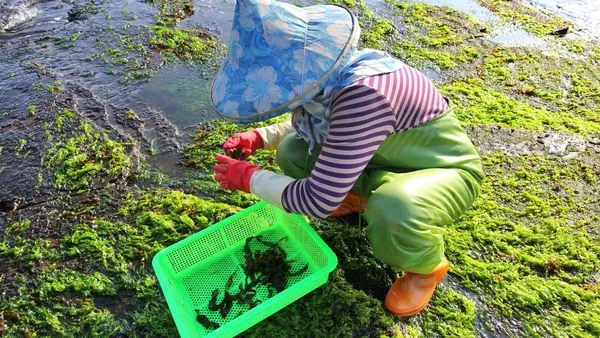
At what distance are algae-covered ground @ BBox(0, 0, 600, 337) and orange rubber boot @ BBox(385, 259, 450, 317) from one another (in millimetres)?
74

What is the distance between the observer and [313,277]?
243cm

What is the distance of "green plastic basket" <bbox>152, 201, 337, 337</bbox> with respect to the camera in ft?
7.69

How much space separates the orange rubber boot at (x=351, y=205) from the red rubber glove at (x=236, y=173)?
1.87 feet

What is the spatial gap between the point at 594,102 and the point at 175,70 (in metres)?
3.66

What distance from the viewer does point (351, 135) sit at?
2090mm

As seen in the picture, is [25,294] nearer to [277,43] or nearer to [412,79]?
[277,43]

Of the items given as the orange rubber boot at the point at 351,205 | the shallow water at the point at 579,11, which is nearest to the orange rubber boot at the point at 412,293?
the orange rubber boot at the point at 351,205

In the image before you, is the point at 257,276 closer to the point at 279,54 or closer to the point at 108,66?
the point at 279,54

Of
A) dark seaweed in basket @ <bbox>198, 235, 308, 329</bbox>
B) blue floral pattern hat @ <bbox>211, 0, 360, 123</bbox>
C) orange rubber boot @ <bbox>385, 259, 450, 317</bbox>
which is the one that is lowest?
dark seaweed in basket @ <bbox>198, 235, 308, 329</bbox>

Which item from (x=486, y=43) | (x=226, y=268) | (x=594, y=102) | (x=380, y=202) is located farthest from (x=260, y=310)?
(x=486, y=43)

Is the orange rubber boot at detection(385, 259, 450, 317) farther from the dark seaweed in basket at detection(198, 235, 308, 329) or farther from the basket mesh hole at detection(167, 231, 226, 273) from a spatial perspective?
the basket mesh hole at detection(167, 231, 226, 273)

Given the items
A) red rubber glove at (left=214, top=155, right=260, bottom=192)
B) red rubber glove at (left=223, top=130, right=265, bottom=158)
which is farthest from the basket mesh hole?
red rubber glove at (left=223, top=130, right=265, bottom=158)

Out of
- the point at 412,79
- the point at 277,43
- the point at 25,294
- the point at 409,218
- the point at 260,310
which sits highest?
the point at 277,43

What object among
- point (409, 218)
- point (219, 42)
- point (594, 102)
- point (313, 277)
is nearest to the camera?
point (409, 218)
